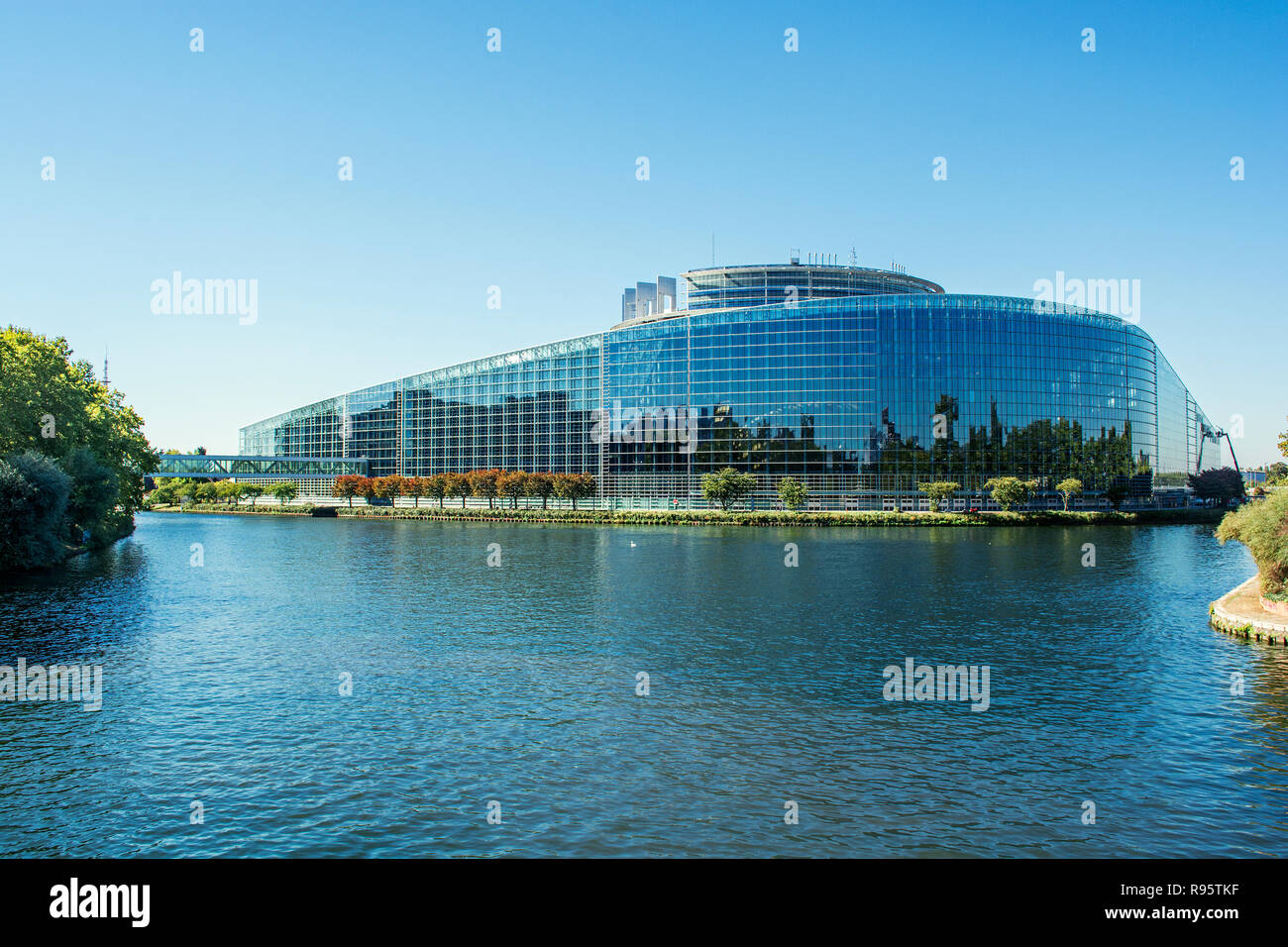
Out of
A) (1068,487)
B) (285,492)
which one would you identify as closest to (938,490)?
(1068,487)

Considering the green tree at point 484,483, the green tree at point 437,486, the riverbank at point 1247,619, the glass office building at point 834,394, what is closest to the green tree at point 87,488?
the green tree at point 484,483

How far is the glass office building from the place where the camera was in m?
142

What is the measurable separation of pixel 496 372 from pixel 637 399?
33797 millimetres

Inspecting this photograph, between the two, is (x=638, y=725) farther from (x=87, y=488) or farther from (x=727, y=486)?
(x=727, y=486)

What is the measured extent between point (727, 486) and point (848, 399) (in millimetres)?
28405

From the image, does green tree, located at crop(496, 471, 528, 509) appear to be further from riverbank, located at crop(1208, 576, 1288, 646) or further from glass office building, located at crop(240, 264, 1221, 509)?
riverbank, located at crop(1208, 576, 1288, 646)

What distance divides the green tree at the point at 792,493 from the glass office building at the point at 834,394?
7.79 m

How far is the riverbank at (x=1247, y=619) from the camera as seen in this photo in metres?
39.6

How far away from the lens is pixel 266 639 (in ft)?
138

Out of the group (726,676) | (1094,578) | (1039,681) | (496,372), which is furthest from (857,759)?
(496,372)

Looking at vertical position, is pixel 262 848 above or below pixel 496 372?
below

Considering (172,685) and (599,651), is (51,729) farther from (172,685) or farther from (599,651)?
(599,651)
